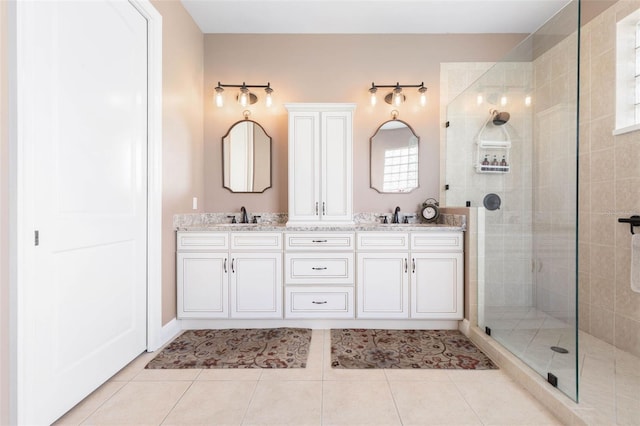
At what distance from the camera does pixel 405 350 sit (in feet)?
6.96

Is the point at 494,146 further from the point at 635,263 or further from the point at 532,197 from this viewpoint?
the point at 635,263

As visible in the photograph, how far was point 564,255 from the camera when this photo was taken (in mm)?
1568

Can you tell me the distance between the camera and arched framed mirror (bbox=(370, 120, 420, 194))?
119 inches

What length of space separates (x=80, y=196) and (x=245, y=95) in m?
1.85

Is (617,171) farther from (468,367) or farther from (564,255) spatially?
(468,367)

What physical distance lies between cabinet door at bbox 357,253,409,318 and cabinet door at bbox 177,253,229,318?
1154 millimetres

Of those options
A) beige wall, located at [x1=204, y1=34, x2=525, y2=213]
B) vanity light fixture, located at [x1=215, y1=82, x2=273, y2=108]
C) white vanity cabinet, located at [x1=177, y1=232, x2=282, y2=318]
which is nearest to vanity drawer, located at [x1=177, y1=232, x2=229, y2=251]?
white vanity cabinet, located at [x1=177, y1=232, x2=282, y2=318]

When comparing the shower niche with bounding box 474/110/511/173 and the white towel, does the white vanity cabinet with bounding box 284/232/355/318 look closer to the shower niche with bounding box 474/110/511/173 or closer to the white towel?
the shower niche with bounding box 474/110/511/173

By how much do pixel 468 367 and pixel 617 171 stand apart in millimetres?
1735

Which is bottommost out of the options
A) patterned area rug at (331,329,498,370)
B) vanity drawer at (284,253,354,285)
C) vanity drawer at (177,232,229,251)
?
patterned area rug at (331,329,498,370)

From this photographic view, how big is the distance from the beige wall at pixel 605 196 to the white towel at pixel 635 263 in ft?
0.47

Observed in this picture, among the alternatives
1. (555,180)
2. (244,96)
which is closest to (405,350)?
(555,180)

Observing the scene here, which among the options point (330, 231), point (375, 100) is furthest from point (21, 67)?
point (375, 100)
